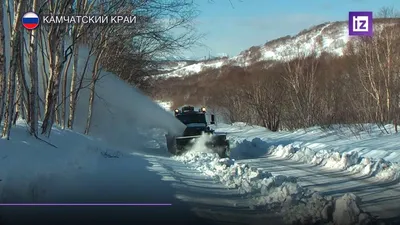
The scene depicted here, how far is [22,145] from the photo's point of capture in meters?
11.5

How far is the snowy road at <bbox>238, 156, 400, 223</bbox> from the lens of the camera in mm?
7801

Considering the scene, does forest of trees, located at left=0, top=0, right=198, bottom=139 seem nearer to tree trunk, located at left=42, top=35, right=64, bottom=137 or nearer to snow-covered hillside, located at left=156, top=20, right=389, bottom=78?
tree trunk, located at left=42, top=35, right=64, bottom=137

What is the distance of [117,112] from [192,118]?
8.23 meters

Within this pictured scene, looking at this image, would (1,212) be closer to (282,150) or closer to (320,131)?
(282,150)

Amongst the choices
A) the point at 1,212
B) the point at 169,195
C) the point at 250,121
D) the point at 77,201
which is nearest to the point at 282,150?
the point at 169,195

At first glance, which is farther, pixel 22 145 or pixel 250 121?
pixel 250 121

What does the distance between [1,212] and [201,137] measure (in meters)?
12.2

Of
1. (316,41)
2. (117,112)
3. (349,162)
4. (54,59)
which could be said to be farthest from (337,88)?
(54,59)

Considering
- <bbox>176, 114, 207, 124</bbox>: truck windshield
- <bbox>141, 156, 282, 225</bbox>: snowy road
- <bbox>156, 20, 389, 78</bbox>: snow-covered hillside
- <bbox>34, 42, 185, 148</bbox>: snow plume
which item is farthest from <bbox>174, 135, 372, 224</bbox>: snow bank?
<bbox>156, 20, 389, 78</bbox>: snow-covered hillside

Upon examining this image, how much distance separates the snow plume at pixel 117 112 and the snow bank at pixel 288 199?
11.0 m

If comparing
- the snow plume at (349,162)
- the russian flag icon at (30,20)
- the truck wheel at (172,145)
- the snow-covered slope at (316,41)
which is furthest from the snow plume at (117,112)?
the russian flag icon at (30,20)

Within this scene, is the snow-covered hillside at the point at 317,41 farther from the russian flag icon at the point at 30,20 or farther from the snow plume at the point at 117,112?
the russian flag icon at the point at 30,20

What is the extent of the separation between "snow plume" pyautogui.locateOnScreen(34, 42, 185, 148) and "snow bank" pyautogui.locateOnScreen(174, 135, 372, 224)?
1098cm

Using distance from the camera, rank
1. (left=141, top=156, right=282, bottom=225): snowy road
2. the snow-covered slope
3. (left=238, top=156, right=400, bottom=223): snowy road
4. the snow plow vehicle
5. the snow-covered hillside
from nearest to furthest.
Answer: (left=141, top=156, right=282, bottom=225): snowy road
(left=238, top=156, right=400, bottom=223): snowy road
the snow plow vehicle
the snow-covered hillside
the snow-covered slope
